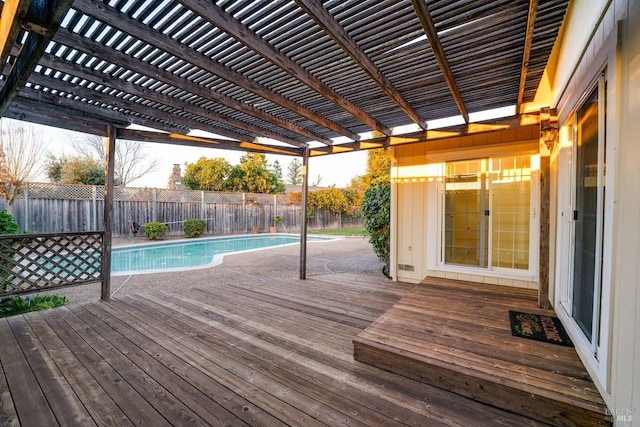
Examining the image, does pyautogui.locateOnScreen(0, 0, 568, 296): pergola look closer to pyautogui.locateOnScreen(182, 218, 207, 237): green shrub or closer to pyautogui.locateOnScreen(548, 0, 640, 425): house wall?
pyautogui.locateOnScreen(548, 0, 640, 425): house wall

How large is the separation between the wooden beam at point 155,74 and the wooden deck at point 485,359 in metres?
2.89

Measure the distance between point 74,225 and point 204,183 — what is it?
6.20 metres

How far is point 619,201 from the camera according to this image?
1.37 metres

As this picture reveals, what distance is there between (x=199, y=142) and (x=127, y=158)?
16233 mm

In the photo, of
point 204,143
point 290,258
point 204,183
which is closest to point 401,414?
point 204,143

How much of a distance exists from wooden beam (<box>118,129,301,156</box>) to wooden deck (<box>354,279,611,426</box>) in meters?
3.50

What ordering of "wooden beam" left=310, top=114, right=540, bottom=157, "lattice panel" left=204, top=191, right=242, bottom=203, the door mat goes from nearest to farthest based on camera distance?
the door mat, "wooden beam" left=310, top=114, right=540, bottom=157, "lattice panel" left=204, top=191, right=242, bottom=203

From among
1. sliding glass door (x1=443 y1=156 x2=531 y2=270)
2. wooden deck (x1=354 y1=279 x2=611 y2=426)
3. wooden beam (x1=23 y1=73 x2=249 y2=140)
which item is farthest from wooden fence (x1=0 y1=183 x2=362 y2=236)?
wooden deck (x1=354 y1=279 x2=611 y2=426)

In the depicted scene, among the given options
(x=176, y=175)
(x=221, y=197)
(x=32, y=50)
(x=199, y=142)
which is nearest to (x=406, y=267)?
(x=199, y=142)

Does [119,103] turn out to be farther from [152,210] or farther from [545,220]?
[152,210]

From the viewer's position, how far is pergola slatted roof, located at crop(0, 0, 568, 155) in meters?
1.83

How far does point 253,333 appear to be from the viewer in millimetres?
2885

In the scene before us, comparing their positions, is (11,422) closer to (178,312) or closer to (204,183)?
(178,312)

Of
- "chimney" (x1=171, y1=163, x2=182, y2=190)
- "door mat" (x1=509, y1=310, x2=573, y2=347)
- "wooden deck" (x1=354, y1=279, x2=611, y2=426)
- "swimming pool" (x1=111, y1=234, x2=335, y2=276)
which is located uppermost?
"chimney" (x1=171, y1=163, x2=182, y2=190)
